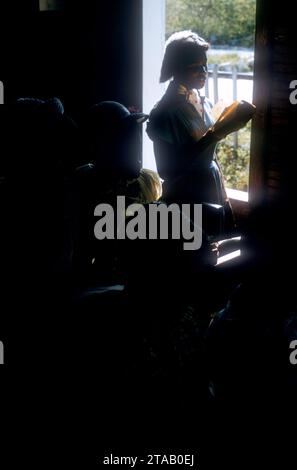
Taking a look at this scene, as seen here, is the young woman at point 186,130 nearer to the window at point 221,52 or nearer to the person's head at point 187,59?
the person's head at point 187,59

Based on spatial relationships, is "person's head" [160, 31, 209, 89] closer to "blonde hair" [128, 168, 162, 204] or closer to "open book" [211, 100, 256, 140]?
"open book" [211, 100, 256, 140]

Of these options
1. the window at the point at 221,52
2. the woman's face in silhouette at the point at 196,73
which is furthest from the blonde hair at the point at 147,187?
the woman's face in silhouette at the point at 196,73

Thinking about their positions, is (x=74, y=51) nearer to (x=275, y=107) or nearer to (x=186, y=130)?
(x=186, y=130)

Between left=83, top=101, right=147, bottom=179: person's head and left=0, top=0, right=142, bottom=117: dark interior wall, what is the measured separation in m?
2.46

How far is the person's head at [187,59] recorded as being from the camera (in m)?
4.16

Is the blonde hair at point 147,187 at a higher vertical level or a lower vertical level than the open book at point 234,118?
lower

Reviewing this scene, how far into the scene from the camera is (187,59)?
4184 millimetres

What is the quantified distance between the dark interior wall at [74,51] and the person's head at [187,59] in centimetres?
219

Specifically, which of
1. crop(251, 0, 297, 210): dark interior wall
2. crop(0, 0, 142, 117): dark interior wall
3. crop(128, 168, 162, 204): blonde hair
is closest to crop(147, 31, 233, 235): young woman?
crop(128, 168, 162, 204): blonde hair

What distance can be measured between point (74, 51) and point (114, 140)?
3.12m

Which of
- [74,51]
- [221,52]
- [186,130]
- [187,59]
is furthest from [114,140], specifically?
[221,52]

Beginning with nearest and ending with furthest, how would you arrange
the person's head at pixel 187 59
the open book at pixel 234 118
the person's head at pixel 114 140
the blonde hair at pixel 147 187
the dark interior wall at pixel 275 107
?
the dark interior wall at pixel 275 107 → the open book at pixel 234 118 → the person's head at pixel 114 140 → the person's head at pixel 187 59 → the blonde hair at pixel 147 187

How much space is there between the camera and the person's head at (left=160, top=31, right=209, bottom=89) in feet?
13.6

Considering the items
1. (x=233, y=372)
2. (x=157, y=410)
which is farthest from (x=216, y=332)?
(x=157, y=410)
